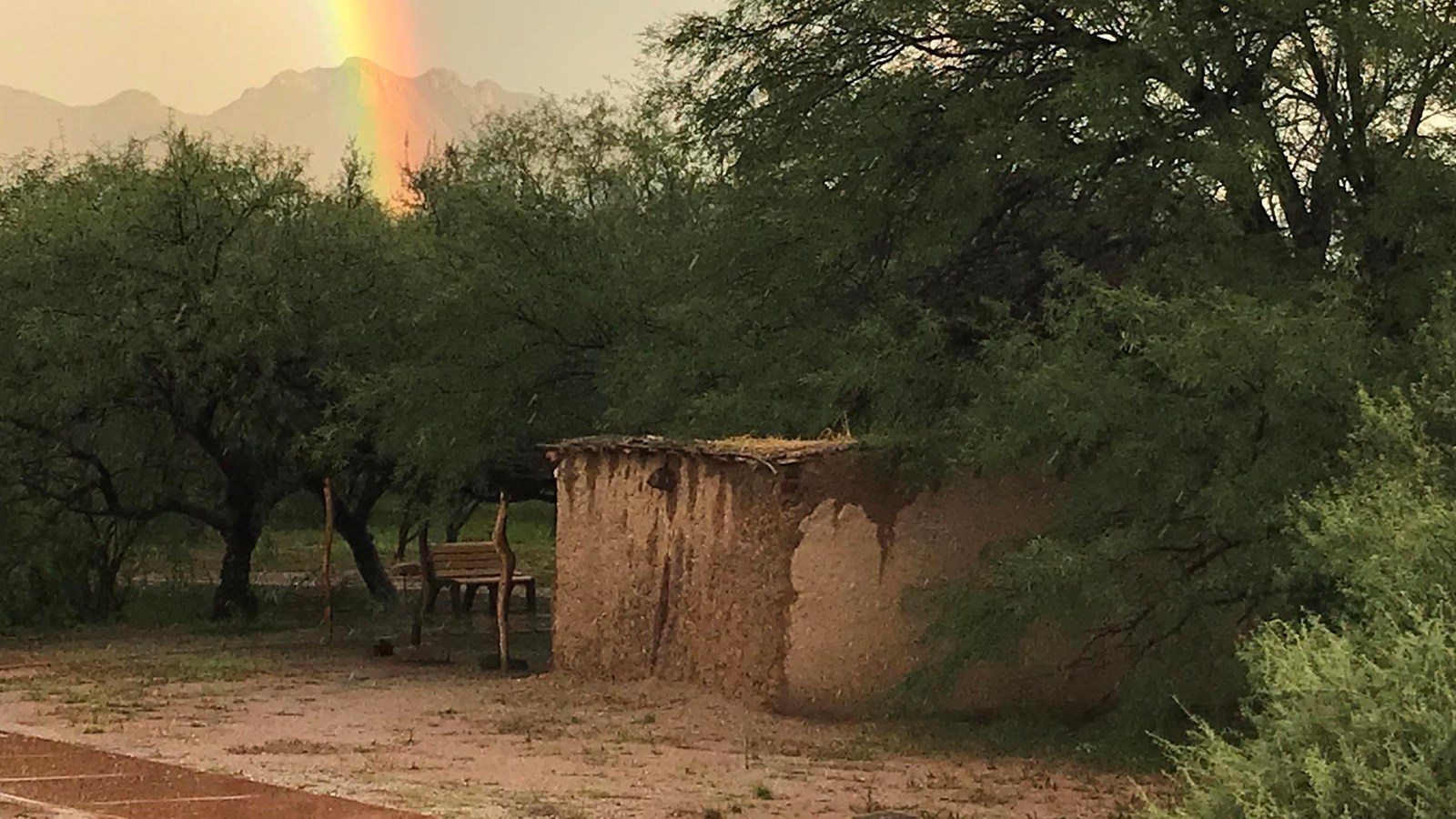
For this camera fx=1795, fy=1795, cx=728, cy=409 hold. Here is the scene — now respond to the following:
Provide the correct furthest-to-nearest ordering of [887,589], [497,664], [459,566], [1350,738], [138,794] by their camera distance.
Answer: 1. [459,566]
2. [497,664]
3. [887,589]
4. [138,794]
5. [1350,738]

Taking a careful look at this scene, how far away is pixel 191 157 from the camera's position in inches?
852

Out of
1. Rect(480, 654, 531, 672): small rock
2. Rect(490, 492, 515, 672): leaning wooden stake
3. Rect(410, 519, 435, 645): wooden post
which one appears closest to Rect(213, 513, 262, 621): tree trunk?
Rect(410, 519, 435, 645): wooden post

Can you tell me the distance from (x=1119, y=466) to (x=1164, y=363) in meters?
0.80

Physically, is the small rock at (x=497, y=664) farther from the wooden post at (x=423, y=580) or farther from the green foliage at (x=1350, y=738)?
the green foliage at (x=1350, y=738)

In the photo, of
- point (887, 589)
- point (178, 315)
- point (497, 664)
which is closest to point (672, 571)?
point (887, 589)

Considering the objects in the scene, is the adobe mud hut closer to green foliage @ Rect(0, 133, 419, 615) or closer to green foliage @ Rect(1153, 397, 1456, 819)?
green foliage @ Rect(1153, 397, 1456, 819)

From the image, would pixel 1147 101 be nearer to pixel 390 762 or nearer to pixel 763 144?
pixel 763 144

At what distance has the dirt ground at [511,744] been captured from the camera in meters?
9.80

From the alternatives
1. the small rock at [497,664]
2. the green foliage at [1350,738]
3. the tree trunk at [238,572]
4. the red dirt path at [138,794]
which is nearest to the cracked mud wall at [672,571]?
the small rock at [497,664]

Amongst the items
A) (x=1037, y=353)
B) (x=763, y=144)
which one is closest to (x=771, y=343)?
(x=763, y=144)

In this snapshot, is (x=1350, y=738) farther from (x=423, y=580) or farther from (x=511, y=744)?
(x=423, y=580)

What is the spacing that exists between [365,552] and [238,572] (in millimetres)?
3046

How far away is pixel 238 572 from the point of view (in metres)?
24.0

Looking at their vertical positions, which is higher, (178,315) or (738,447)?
(178,315)
